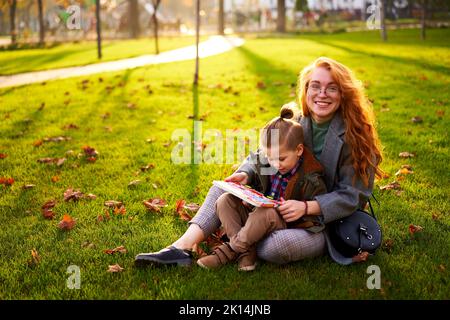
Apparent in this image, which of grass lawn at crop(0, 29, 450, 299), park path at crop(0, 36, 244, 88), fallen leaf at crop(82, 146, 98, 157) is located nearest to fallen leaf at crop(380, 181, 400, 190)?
grass lawn at crop(0, 29, 450, 299)

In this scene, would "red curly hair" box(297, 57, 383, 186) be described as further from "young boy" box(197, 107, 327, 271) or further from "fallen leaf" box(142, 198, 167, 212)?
"fallen leaf" box(142, 198, 167, 212)

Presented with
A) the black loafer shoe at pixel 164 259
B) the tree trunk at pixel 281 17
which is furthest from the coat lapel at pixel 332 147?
the tree trunk at pixel 281 17

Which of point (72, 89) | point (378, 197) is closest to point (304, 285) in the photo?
point (378, 197)

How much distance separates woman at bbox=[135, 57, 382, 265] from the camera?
11.6ft

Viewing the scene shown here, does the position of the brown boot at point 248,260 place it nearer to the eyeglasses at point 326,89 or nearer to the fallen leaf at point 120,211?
the eyeglasses at point 326,89

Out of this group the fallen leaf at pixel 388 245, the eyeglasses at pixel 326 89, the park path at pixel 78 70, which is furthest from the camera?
the park path at pixel 78 70

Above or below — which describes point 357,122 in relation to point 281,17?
below

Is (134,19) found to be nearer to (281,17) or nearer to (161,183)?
(281,17)

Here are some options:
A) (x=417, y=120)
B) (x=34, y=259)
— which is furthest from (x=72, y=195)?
(x=417, y=120)

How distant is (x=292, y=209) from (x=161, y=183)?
2.31 meters

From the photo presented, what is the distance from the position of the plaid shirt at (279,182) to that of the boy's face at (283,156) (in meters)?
0.05

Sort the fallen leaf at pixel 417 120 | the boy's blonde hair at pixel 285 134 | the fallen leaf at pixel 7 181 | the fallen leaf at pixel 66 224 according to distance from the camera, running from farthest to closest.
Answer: the fallen leaf at pixel 417 120, the fallen leaf at pixel 7 181, the fallen leaf at pixel 66 224, the boy's blonde hair at pixel 285 134

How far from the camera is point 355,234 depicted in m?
3.59

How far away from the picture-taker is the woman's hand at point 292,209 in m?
3.48
